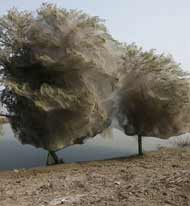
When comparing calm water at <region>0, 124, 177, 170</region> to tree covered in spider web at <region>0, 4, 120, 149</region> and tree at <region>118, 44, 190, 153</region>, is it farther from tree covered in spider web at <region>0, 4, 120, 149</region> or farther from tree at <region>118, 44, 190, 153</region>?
tree covered in spider web at <region>0, 4, 120, 149</region>

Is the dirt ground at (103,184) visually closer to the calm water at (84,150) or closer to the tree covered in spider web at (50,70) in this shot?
the tree covered in spider web at (50,70)

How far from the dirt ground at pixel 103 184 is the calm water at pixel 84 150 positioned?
→ 112 inches

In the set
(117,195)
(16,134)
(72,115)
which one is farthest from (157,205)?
(16,134)

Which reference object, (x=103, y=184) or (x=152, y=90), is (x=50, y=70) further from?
(x=103, y=184)

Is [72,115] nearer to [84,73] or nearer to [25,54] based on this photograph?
[84,73]

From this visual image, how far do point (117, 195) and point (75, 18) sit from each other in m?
6.66

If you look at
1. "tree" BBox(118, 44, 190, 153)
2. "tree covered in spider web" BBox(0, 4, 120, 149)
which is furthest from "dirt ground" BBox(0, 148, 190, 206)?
"tree" BBox(118, 44, 190, 153)

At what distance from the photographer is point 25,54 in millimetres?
11742

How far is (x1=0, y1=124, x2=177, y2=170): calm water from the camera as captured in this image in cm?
1411

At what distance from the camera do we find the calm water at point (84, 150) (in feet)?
46.3

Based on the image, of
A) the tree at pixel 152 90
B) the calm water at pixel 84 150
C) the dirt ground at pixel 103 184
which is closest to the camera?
the dirt ground at pixel 103 184

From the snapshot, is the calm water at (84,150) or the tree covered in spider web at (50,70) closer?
the tree covered in spider web at (50,70)

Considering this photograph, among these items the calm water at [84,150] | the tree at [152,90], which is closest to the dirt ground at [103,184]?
the tree at [152,90]

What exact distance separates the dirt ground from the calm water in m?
2.86
